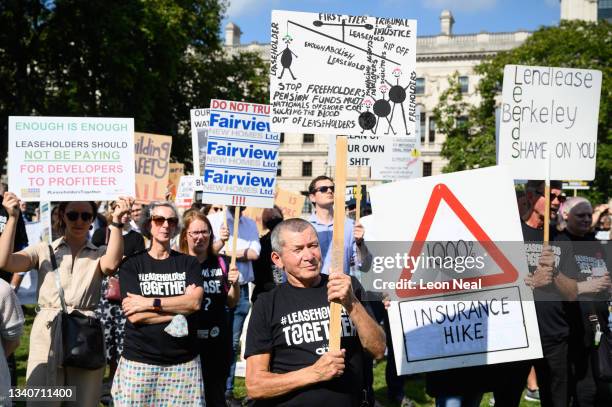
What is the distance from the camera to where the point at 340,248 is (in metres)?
3.56

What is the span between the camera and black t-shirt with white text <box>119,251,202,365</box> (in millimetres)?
4676

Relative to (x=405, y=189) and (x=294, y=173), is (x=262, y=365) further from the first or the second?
(x=294, y=173)

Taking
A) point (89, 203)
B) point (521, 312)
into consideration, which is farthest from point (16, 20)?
point (521, 312)

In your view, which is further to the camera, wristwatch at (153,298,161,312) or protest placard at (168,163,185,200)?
protest placard at (168,163,185,200)

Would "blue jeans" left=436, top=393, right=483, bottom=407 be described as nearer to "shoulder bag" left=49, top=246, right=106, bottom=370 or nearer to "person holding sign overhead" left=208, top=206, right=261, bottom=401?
"shoulder bag" left=49, top=246, right=106, bottom=370

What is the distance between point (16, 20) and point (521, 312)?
2524 cm

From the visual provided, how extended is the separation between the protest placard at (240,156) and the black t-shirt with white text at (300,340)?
330 cm

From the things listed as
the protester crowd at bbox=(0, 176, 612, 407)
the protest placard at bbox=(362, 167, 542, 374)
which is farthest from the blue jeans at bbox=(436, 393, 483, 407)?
the protest placard at bbox=(362, 167, 542, 374)

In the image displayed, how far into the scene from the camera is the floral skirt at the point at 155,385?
4.62 m

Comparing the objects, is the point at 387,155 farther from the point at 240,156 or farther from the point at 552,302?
the point at 552,302

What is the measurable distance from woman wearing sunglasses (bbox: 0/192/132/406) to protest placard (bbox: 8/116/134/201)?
19.6 inches

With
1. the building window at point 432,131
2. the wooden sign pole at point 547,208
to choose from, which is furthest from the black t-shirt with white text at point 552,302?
the building window at point 432,131

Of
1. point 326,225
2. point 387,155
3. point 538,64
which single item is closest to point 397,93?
point 326,225

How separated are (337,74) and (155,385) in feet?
7.46
